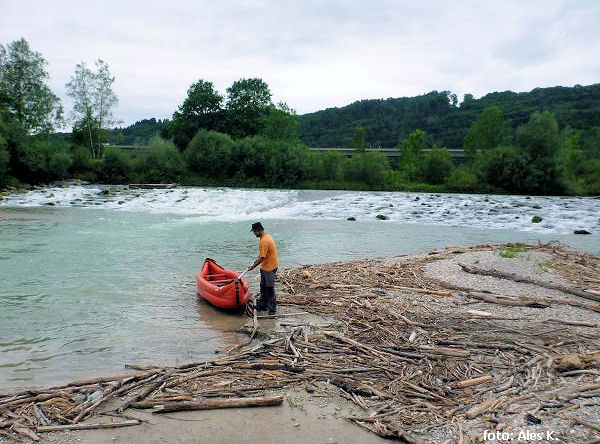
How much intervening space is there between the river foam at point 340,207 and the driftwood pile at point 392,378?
22922 millimetres

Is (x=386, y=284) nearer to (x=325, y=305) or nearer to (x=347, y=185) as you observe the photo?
(x=325, y=305)

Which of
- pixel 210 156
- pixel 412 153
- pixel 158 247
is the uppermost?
pixel 210 156

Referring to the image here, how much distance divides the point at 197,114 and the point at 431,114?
278ft

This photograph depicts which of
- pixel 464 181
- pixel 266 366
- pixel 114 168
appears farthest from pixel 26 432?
pixel 114 168

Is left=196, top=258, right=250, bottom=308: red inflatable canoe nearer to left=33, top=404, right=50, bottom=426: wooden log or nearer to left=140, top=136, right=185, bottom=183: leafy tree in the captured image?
left=33, top=404, right=50, bottom=426: wooden log

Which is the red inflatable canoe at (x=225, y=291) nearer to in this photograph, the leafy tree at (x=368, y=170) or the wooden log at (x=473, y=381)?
the wooden log at (x=473, y=381)

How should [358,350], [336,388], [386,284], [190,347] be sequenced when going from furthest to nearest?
[386,284], [190,347], [358,350], [336,388]

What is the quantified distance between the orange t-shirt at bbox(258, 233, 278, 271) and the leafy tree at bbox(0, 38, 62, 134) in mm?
59120

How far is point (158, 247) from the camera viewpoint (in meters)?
22.0

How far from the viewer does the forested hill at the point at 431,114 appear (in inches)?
4781

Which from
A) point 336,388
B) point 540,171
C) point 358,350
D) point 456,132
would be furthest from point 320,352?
point 456,132

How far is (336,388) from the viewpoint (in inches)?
290

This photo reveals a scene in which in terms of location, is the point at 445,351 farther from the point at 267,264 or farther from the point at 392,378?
the point at 267,264

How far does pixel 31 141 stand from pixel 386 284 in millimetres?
57267
